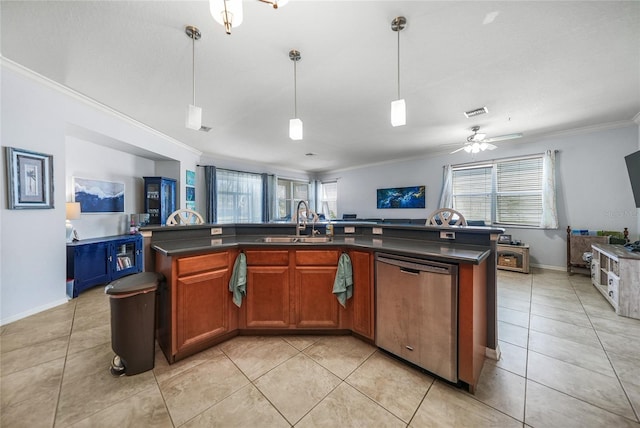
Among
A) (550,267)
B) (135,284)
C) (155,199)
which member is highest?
(155,199)

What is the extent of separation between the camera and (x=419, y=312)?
1580 millimetres

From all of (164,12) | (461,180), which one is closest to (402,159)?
(461,180)

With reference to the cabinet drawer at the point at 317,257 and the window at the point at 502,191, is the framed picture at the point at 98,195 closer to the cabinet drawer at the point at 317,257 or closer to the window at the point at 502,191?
the cabinet drawer at the point at 317,257

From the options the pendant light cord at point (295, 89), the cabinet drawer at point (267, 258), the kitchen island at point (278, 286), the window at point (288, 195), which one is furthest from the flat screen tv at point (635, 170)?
the window at point (288, 195)

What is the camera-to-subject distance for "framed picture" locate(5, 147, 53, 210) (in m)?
2.34

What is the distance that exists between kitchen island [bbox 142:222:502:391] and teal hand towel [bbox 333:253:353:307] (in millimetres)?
48

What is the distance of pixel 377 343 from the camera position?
185 cm

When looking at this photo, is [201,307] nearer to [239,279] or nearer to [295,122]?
[239,279]

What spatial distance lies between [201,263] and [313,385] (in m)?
1.22

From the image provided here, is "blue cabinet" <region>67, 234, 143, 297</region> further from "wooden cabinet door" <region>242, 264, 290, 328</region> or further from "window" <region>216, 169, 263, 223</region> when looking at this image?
"wooden cabinet door" <region>242, 264, 290, 328</region>

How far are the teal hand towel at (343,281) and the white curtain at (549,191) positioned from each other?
4.56 meters

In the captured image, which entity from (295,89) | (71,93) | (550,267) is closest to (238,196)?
(71,93)

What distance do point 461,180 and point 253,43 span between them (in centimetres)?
525

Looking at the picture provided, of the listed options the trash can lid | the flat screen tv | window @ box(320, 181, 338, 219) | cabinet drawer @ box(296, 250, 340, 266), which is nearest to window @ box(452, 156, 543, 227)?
the flat screen tv
